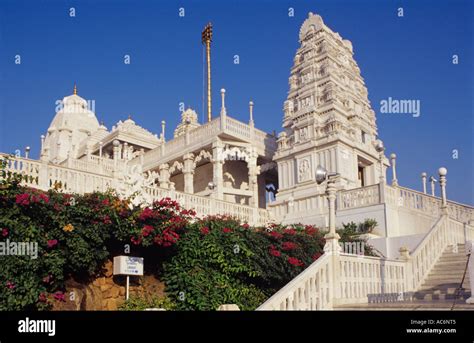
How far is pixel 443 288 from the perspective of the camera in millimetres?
12977

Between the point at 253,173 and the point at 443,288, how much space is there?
17.5 meters

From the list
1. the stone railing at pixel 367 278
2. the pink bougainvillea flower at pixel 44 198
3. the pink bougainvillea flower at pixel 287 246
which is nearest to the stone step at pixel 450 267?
the stone railing at pixel 367 278

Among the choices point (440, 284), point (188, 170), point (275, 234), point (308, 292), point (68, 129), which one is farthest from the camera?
point (68, 129)

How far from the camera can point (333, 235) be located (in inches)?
472

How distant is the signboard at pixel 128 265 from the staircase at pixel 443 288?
5231mm

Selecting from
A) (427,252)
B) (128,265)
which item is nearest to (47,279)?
(128,265)

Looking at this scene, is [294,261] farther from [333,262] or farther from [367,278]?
[333,262]

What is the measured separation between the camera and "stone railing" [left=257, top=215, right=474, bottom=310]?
35.1ft

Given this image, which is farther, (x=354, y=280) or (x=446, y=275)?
(x=446, y=275)

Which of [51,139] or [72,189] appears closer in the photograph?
[72,189]

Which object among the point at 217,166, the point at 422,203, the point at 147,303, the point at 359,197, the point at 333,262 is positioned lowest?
the point at 147,303
